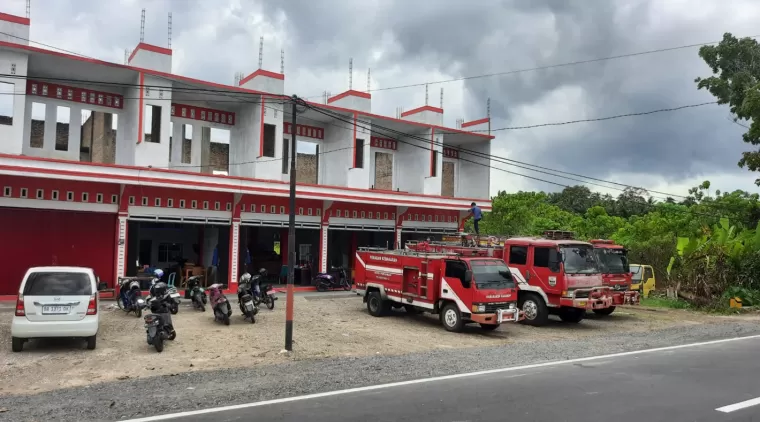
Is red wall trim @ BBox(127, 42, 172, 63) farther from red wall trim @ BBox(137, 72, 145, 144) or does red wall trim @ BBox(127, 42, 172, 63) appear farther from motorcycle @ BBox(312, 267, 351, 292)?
motorcycle @ BBox(312, 267, 351, 292)

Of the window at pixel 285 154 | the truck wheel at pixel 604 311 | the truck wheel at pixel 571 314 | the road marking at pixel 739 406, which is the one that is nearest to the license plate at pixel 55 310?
the road marking at pixel 739 406

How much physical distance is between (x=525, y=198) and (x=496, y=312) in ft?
98.4

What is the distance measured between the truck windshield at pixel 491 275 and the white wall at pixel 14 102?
50.8 ft

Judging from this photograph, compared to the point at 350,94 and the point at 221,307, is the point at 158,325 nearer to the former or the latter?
the point at 221,307

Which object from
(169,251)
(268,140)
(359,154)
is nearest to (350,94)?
(359,154)

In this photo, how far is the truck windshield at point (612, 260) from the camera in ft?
55.3

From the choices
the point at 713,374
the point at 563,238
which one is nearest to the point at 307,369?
the point at 713,374

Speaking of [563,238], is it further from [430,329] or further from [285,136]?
[285,136]

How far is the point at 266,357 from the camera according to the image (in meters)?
10.9

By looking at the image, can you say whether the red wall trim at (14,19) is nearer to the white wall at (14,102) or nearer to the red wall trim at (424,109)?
the white wall at (14,102)

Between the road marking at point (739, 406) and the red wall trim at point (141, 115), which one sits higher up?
the red wall trim at point (141, 115)

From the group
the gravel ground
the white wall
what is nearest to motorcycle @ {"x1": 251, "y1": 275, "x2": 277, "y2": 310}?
the gravel ground

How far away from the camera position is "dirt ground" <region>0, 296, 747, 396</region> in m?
9.55

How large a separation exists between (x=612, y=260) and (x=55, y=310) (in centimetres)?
1505
